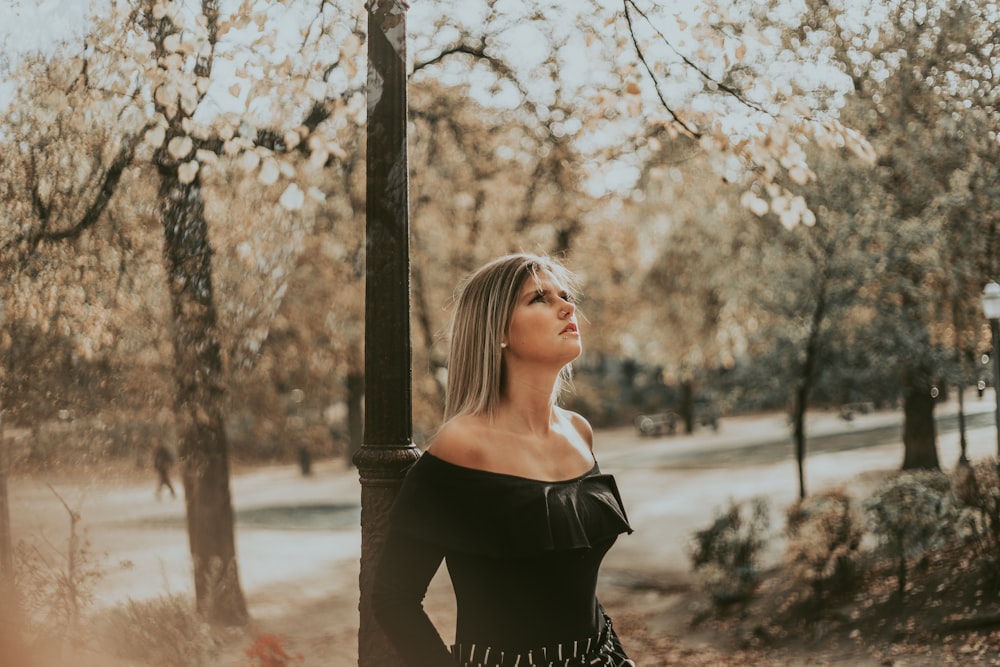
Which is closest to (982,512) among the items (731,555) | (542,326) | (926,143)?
(926,143)

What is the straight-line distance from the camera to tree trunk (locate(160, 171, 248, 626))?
657 centimetres

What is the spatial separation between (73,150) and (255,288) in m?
3.22

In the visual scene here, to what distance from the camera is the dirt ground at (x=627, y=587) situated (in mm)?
5420

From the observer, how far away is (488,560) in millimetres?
2188

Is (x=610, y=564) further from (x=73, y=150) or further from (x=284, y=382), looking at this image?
(x=73, y=150)

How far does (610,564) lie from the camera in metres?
12.7

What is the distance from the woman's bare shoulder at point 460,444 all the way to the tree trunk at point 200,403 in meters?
4.70

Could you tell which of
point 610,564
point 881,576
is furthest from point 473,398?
point 610,564

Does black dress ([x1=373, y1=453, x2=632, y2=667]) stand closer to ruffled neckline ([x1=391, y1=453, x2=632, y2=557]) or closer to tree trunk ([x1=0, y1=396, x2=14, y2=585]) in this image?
ruffled neckline ([x1=391, y1=453, x2=632, y2=557])

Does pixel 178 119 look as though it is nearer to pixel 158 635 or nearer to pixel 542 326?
pixel 158 635

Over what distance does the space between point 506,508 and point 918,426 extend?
30.7ft

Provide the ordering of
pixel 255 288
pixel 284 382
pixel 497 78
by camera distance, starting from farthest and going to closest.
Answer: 1. pixel 284 382
2. pixel 497 78
3. pixel 255 288

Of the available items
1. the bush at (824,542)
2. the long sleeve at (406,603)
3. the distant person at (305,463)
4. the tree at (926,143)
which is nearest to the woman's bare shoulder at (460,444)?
the long sleeve at (406,603)

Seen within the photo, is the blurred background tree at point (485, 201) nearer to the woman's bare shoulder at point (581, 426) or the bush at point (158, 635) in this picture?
the woman's bare shoulder at point (581, 426)
